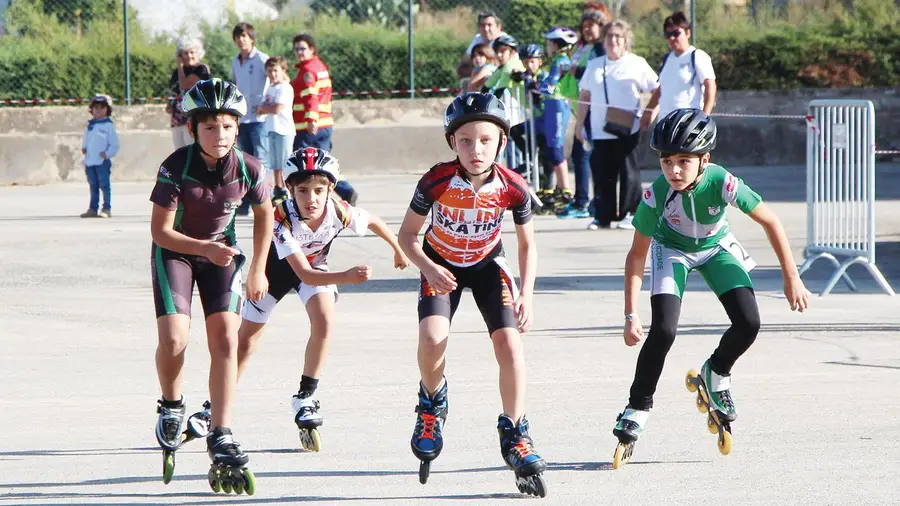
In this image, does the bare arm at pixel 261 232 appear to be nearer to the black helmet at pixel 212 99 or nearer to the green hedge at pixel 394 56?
the black helmet at pixel 212 99

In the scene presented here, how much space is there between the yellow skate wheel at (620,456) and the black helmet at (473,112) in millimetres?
1517

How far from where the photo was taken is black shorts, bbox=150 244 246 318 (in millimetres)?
6422

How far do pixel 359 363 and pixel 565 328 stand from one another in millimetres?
1828

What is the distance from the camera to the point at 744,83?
977 inches

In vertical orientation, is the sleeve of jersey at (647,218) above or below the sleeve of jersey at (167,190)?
below

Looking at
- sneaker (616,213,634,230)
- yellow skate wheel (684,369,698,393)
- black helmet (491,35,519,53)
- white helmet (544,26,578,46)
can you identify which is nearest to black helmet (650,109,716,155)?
yellow skate wheel (684,369,698,393)

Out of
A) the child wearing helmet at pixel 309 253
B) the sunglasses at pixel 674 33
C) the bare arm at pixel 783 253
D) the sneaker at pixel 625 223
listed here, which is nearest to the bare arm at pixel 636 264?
the bare arm at pixel 783 253

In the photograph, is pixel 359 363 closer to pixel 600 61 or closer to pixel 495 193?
pixel 495 193

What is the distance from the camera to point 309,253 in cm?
731

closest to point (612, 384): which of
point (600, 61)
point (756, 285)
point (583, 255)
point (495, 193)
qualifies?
point (495, 193)

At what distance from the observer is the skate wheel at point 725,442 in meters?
6.72

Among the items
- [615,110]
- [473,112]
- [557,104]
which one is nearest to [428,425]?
[473,112]

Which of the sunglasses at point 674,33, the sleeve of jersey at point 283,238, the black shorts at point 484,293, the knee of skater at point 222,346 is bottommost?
the knee of skater at point 222,346

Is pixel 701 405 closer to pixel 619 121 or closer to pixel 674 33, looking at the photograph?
pixel 674 33
